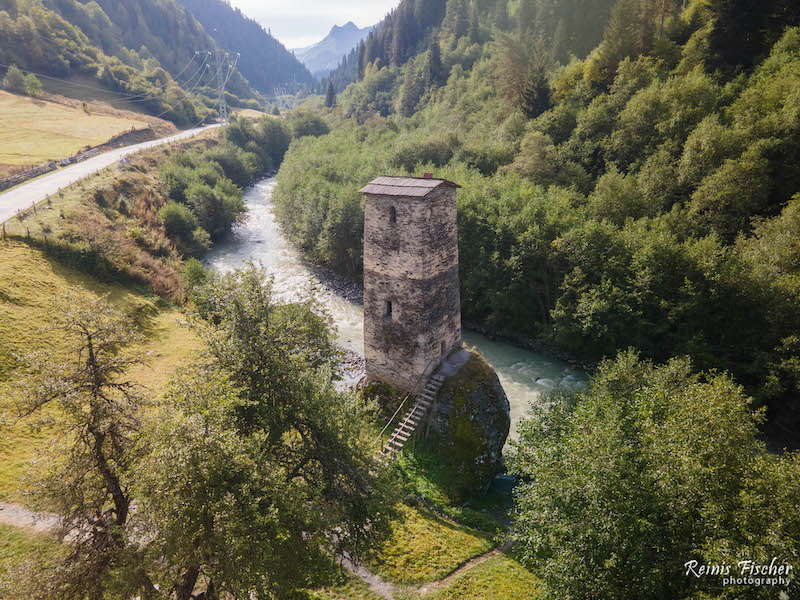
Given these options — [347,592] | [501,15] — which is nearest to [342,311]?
[347,592]

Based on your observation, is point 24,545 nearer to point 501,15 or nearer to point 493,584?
point 493,584

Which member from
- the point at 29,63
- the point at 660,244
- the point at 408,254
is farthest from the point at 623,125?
the point at 29,63

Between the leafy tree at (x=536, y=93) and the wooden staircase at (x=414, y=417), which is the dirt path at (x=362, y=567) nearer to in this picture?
the wooden staircase at (x=414, y=417)

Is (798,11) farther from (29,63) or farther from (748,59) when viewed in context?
(29,63)

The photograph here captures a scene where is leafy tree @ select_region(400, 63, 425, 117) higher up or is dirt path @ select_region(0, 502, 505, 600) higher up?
leafy tree @ select_region(400, 63, 425, 117)

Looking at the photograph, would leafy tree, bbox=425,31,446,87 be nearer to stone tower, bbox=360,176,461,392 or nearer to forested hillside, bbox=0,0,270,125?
forested hillside, bbox=0,0,270,125

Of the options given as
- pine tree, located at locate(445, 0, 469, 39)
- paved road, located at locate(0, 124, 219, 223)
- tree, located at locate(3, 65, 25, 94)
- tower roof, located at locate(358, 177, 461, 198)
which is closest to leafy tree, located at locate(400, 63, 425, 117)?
pine tree, located at locate(445, 0, 469, 39)

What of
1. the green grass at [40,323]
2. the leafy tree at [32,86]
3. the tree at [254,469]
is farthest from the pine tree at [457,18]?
the tree at [254,469]
